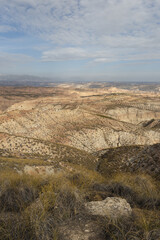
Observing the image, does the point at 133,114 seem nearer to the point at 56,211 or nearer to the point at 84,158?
the point at 84,158

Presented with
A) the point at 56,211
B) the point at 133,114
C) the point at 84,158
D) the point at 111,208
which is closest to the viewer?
the point at 56,211

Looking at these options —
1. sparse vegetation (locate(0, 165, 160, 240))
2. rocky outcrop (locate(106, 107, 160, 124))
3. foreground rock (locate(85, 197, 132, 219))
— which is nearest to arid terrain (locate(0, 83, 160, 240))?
sparse vegetation (locate(0, 165, 160, 240))

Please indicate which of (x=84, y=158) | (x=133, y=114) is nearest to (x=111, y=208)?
(x=84, y=158)

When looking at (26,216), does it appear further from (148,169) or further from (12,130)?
(12,130)

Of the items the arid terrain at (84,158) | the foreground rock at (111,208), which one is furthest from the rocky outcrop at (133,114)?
the foreground rock at (111,208)

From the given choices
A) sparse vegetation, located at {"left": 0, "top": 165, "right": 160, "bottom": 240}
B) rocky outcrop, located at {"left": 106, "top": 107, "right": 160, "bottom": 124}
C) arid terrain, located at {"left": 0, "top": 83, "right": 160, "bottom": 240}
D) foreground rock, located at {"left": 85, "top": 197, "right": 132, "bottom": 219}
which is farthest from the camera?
rocky outcrop, located at {"left": 106, "top": 107, "right": 160, "bottom": 124}

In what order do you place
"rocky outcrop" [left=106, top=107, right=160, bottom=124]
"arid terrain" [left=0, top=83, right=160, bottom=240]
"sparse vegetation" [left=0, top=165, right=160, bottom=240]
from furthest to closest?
"rocky outcrop" [left=106, top=107, right=160, bottom=124]
"arid terrain" [left=0, top=83, right=160, bottom=240]
"sparse vegetation" [left=0, top=165, right=160, bottom=240]

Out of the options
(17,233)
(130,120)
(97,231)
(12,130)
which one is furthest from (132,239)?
(130,120)

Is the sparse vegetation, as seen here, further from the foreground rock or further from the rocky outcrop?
the rocky outcrop
